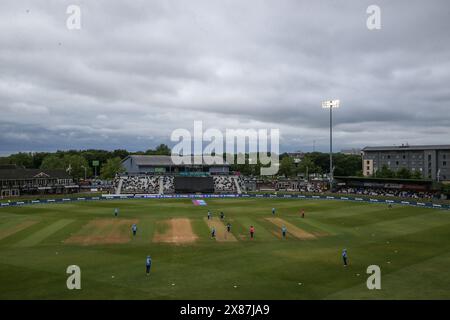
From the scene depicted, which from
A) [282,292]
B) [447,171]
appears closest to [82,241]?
[282,292]

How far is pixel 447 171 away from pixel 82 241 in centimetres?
11512

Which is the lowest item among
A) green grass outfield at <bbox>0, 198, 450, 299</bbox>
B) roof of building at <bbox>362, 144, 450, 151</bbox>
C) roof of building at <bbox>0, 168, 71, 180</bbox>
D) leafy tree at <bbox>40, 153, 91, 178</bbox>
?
green grass outfield at <bbox>0, 198, 450, 299</bbox>

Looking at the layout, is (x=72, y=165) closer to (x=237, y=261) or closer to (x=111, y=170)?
(x=111, y=170)

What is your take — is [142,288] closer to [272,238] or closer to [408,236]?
[272,238]

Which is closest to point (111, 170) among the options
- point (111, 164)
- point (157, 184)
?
point (111, 164)

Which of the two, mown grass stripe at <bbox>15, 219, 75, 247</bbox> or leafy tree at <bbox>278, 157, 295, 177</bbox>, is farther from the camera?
leafy tree at <bbox>278, 157, 295, 177</bbox>

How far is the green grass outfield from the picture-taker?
22.0 meters

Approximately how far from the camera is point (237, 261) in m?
29.2

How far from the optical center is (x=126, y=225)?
154ft

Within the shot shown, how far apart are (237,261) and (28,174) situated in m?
91.2

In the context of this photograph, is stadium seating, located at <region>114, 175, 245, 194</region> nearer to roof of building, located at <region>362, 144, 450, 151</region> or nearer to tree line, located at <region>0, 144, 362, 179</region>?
tree line, located at <region>0, 144, 362, 179</region>

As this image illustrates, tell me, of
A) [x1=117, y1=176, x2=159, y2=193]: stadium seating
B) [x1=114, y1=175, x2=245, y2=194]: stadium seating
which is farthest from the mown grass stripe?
[x1=114, y1=175, x2=245, y2=194]: stadium seating

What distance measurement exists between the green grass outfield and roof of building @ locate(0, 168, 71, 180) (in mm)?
Result: 51787

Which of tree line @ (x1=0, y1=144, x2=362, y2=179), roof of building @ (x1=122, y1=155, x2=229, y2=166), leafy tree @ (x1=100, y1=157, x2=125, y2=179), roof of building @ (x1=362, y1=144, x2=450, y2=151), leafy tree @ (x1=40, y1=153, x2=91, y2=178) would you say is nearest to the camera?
roof of building @ (x1=122, y1=155, x2=229, y2=166)
